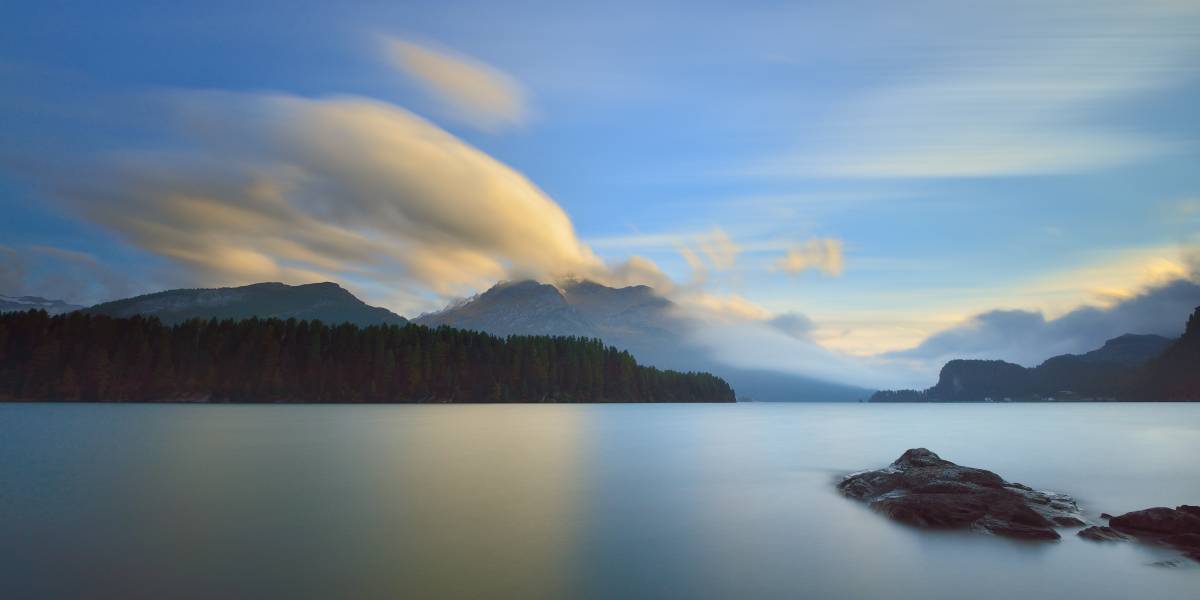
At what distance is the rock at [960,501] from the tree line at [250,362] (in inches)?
6076

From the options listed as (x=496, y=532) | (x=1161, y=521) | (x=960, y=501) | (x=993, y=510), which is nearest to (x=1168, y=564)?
(x=1161, y=521)

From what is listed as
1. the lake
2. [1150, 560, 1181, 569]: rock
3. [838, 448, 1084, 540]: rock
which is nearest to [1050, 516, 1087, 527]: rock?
[838, 448, 1084, 540]: rock

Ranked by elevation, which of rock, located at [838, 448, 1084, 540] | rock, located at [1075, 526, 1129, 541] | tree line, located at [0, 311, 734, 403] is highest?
tree line, located at [0, 311, 734, 403]

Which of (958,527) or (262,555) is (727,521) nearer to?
(958,527)

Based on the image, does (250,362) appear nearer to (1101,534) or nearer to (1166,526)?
(1101,534)

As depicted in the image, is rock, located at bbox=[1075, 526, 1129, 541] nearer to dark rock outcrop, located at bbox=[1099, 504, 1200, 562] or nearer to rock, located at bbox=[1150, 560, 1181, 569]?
dark rock outcrop, located at bbox=[1099, 504, 1200, 562]

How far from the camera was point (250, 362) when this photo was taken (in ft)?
507

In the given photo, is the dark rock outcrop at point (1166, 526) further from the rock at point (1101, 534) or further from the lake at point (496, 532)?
the lake at point (496, 532)

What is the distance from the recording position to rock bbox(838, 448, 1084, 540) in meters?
24.3

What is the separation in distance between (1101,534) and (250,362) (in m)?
169

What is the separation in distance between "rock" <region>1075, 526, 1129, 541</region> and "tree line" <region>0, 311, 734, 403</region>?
163970 mm

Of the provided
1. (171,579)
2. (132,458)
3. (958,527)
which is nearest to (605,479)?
(958,527)

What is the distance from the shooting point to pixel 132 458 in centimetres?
3984

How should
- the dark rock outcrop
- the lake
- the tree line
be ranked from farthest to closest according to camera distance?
the tree line, the dark rock outcrop, the lake
